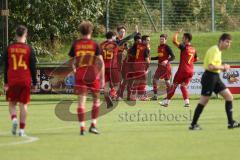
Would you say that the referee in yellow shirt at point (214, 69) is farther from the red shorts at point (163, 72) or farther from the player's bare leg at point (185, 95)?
the red shorts at point (163, 72)

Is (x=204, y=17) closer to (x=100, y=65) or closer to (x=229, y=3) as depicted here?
(x=229, y=3)

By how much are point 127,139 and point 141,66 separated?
1295cm

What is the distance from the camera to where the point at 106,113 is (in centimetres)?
1997

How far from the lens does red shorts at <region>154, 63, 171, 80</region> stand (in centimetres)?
2653

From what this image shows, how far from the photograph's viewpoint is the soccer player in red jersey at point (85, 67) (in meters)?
14.3

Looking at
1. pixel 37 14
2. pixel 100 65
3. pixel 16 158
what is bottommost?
pixel 16 158

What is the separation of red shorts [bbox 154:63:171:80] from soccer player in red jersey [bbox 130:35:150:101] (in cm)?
41

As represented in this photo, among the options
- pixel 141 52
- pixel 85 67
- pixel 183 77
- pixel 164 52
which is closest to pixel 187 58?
pixel 183 77

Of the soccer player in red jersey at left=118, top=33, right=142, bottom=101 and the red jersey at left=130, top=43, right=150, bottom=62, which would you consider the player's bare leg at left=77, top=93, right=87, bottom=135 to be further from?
the red jersey at left=130, top=43, right=150, bottom=62

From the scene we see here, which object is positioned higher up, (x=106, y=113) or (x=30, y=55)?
(x=30, y=55)

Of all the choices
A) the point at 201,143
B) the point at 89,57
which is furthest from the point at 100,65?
the point at 201,143

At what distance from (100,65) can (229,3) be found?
94.5ft

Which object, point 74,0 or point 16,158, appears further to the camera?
point 74,0

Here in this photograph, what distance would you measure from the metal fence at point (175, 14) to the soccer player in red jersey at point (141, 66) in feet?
43.2
